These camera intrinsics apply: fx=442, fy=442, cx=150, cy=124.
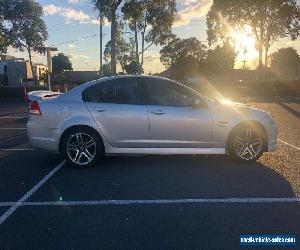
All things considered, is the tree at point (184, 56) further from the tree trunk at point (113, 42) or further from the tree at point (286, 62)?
the tree trunk at point (113, 42)

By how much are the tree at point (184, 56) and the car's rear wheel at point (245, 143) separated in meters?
69.0

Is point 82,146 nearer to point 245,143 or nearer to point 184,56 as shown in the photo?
point 245,143

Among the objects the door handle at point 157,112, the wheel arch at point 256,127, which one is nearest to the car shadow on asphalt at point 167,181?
the wheel arch at point 256,127

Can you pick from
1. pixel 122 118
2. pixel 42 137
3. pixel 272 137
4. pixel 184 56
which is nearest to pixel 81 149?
pixel 42 137

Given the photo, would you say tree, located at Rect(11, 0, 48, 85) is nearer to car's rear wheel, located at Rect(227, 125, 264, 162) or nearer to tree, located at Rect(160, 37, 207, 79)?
tree, located at Rect(160, 37, 207, 79)

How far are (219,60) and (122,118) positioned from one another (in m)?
77.5

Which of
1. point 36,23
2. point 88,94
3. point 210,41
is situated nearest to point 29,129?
point 88,94

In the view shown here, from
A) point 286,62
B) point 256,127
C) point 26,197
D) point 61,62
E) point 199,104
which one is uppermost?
point 286,62

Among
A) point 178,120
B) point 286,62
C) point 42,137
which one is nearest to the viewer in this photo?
point 178,120

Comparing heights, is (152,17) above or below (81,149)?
above

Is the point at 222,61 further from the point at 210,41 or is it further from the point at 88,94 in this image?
the point at 88,94

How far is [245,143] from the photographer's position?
26.2 ft

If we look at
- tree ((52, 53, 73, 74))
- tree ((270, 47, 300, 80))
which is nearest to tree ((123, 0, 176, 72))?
tree ((52, 53, 73, 74))

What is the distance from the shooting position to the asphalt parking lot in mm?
4531
